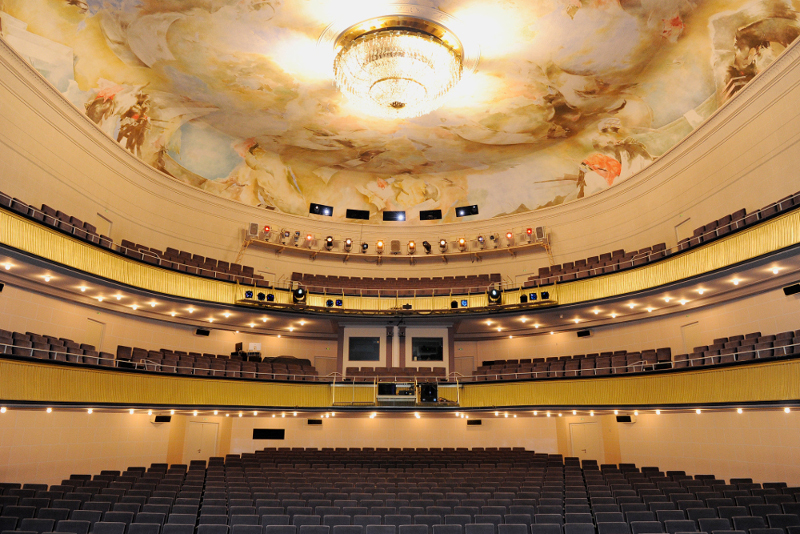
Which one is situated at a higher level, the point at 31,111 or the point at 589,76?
the point at 589,76

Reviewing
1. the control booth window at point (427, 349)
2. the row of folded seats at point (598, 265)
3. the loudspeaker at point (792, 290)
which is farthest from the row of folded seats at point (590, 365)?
the loudspeaker at point (792, 290)

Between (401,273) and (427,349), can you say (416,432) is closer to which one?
(427,349)

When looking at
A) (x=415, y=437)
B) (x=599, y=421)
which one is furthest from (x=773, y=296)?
(x=415, y=437)

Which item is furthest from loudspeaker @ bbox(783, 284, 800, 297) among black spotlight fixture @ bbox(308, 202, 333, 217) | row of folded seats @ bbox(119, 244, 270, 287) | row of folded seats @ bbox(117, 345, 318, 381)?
black spotlight fixture @ bbox(308, 202, 333, 217)

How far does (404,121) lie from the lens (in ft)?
62.3

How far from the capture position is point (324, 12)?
13789 millimetres

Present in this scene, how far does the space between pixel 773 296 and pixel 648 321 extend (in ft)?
15.8

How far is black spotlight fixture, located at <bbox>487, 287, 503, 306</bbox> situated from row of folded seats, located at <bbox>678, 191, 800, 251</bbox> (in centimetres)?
628

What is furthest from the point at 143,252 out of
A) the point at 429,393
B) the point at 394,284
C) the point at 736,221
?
the point at 736,221

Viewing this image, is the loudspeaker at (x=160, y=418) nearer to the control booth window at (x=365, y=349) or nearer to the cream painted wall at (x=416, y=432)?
the cream painted wall at (x=416, y=432)

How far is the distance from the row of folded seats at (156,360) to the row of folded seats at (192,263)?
2.83 metres

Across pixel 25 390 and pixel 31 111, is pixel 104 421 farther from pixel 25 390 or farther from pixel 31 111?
pixel 31 111

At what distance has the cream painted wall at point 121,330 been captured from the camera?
13484 mm

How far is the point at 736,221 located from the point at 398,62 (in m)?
9.79
